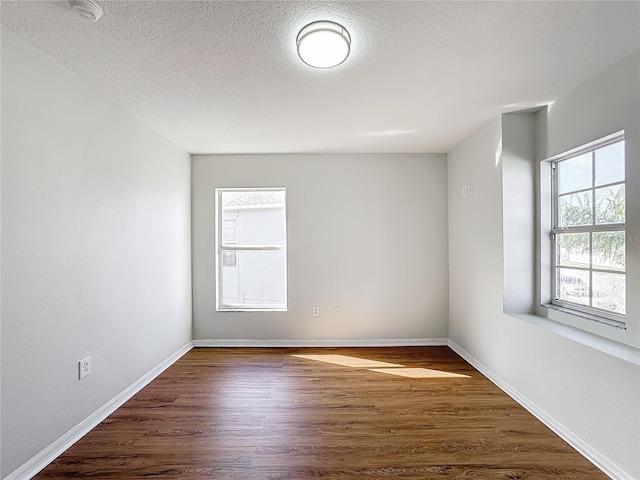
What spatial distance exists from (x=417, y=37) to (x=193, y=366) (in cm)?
340

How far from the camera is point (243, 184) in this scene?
13.3 feet

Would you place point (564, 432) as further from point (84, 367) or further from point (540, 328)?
point (84, 367)

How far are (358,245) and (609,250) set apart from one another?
236 centimetres

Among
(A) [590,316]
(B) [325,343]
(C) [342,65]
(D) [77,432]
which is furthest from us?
(B) [325,343]

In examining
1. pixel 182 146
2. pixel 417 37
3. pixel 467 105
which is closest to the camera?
pixel 417 37

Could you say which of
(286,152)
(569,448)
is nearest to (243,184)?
(286,152)

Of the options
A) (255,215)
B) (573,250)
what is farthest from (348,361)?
(573,250)

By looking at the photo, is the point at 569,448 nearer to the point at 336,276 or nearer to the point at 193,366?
the point at 336,276

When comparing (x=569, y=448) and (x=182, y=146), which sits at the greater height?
(x=182, y=146)

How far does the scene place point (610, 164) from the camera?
2166 millimetres

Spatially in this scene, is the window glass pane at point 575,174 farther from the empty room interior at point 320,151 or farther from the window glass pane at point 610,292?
the window glass pane at point 610,292

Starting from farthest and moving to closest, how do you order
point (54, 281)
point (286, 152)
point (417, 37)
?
1. point (286, 152)
2. point (54, 281)
3. point (417, 37)

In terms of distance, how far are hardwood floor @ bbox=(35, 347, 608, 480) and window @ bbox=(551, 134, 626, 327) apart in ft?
3.13

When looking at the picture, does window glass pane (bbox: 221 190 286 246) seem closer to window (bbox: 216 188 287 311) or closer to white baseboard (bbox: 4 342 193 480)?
window (bbox: 216 188 287 311)
